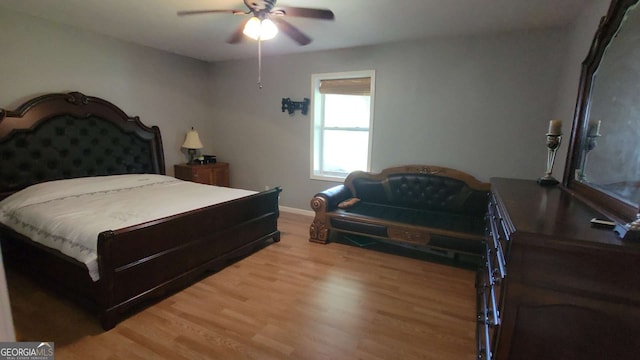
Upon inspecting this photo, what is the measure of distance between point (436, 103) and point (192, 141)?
348 cm

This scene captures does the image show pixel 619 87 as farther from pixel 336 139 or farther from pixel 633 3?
pixel 336 139

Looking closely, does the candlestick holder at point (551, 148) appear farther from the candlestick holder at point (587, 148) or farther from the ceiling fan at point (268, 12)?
the ceiling fan at point (268, 12)

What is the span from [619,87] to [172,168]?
4.80 meters

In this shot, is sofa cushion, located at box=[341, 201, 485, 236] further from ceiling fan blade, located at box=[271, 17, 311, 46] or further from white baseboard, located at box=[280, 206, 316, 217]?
ceiling fan blade, located at box=[271, 17, 311, 46]

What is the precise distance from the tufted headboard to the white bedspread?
12.9 inches

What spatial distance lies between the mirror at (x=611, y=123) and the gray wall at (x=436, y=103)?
115cm

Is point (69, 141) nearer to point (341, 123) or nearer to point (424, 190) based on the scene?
point (341, 123)

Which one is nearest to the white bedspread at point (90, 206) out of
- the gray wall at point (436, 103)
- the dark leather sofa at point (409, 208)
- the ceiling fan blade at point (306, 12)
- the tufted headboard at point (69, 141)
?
the tufted headboard at point (69, 141)

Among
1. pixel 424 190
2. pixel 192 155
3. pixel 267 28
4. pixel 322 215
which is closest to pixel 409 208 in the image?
pixel 424 190

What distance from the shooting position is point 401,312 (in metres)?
2.14

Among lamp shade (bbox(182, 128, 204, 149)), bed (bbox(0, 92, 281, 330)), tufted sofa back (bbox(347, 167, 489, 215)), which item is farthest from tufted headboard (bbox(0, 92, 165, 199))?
tufted sofa back (bbox(347, 167, 489, 215))

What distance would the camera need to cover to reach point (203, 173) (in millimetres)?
4445

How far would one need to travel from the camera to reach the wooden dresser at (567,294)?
91cm

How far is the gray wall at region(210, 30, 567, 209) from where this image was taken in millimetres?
3064
